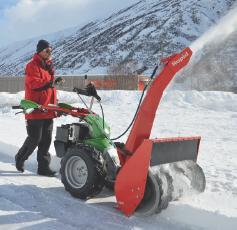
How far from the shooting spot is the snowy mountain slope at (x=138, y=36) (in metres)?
84.1

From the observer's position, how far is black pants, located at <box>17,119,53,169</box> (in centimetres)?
614

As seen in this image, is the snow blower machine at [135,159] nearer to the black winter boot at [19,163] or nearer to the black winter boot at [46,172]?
the black winter boot at [46,172]

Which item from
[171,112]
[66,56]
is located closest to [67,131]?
[171,112]

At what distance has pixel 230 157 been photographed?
821cm

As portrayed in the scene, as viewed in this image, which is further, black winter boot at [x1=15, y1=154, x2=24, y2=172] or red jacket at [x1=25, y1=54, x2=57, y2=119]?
black winter boot at [x1=15, y1=154, x2=24, y2=172]

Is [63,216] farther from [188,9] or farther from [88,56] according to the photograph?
[188,9]

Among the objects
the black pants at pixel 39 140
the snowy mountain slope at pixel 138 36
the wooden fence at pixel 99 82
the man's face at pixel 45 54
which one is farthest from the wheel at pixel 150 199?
the snowy mountain slope at pixel 138 36

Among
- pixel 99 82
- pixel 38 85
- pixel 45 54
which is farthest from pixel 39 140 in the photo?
pixel 99 82

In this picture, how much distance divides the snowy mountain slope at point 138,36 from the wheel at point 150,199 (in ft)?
235

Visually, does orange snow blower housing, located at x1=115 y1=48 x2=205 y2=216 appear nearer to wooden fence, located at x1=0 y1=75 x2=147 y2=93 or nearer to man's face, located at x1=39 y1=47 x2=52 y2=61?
man's face, located at x1=39 y1=47 x2=52 y2=61

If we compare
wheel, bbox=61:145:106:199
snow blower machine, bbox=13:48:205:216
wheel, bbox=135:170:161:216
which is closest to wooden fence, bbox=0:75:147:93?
snow blower machine, bbox=13:48:205:216

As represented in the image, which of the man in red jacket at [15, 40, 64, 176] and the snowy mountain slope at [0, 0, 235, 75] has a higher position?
the snowy mountain slope at [0, 0, 235, 75]

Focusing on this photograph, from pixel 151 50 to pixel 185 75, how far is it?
165ft

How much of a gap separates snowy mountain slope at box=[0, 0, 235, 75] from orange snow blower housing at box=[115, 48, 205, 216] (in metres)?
71.4
